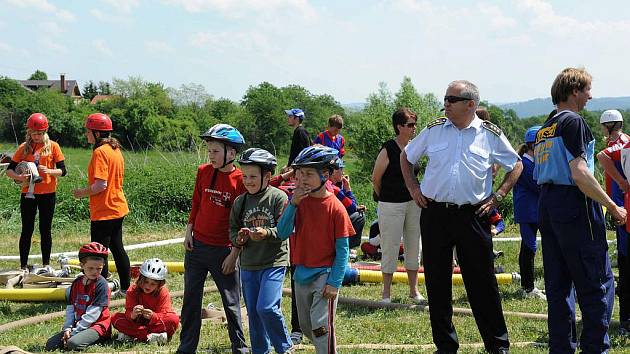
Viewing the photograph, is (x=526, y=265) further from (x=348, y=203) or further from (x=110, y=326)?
(x=110, y=326)

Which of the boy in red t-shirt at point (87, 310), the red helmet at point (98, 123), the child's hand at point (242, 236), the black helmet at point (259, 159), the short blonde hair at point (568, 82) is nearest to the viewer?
the short blonde hair at point (568, 82)

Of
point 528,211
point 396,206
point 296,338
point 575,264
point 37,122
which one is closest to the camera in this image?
point 575,264

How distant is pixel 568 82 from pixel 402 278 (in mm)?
4237

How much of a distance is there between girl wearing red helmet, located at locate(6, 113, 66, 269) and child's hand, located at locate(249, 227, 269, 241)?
4.57m

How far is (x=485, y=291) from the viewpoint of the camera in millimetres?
5727

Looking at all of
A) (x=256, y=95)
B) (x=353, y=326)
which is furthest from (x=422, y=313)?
(x=256, y=95)

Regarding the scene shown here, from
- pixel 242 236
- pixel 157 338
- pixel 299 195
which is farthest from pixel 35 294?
pixel 299 195

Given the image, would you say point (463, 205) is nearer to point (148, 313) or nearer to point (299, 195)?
point (299, 195)

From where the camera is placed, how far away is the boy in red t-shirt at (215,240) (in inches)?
231

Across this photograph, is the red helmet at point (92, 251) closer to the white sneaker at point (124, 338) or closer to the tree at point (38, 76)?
the white sneaker at point (124, 338)

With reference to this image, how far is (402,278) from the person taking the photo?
906 cm

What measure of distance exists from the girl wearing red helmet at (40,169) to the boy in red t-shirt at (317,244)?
16.0 ft

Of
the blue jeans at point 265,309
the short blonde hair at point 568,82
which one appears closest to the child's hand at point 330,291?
the blue jeans at point 265,309

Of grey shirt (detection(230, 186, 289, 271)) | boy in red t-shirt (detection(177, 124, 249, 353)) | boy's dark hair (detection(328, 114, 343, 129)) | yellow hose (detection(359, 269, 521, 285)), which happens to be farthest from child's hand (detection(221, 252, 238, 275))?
boy's dark hair (detection(328, 114, 343, 129))
